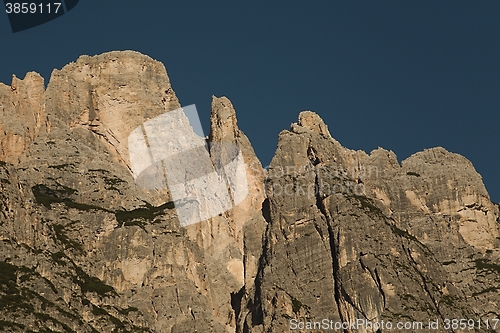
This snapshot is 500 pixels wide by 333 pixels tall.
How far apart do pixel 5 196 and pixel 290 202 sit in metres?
44.8

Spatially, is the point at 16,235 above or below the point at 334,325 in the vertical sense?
above

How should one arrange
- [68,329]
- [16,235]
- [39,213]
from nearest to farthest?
[68,329] < [16,235] < [39,213]

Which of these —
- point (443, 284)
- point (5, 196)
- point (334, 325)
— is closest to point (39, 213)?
point (5, 196)

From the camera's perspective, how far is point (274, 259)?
189125 millimetres

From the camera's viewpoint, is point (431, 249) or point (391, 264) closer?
point (391, 264)

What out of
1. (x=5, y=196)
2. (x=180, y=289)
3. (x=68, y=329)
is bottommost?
(x=68, y=329)

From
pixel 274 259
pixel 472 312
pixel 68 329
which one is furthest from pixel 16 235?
pixel 472 312

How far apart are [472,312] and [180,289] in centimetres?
4331

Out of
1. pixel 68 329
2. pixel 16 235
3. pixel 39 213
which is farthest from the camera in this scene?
pixel 39 213

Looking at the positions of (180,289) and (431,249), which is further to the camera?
(431,249)

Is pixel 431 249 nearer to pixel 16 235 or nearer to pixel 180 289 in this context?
pixel 180 289

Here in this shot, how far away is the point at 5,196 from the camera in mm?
181000

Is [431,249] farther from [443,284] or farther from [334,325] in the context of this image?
[334,325]

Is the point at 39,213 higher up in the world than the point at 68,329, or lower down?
higher up
